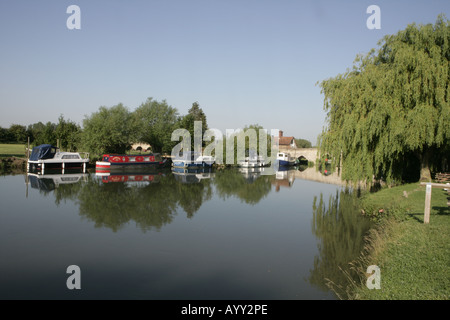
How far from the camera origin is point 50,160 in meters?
34.2

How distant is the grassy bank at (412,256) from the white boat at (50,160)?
3299cm

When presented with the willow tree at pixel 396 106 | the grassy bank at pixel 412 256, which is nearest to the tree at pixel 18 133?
the willow tree at pixel 396 106

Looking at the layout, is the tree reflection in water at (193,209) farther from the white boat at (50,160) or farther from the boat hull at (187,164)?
the boat hull at (187,164)

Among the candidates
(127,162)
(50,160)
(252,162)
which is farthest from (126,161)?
(252,162)

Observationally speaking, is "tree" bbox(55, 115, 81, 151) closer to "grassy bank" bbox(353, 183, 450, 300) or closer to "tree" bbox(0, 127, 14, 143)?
"tree" bbox(0, 127, 14, 143)

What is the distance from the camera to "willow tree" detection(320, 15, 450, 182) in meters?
14.8

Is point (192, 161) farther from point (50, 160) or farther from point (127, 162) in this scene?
point (50, 160)

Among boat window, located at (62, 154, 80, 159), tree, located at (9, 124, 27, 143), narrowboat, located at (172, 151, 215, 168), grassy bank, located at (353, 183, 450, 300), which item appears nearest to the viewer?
grassy bank, located at (353, 183, 450, 300)

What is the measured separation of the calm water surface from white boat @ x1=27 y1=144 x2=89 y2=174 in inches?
574

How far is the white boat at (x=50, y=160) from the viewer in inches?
1329

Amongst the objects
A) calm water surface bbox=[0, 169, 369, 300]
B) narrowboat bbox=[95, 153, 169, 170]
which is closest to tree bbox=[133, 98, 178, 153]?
narrowboat bbox=[95, 153, 169, 170]

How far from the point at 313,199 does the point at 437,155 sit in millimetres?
7808

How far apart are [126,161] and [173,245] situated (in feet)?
96.3
